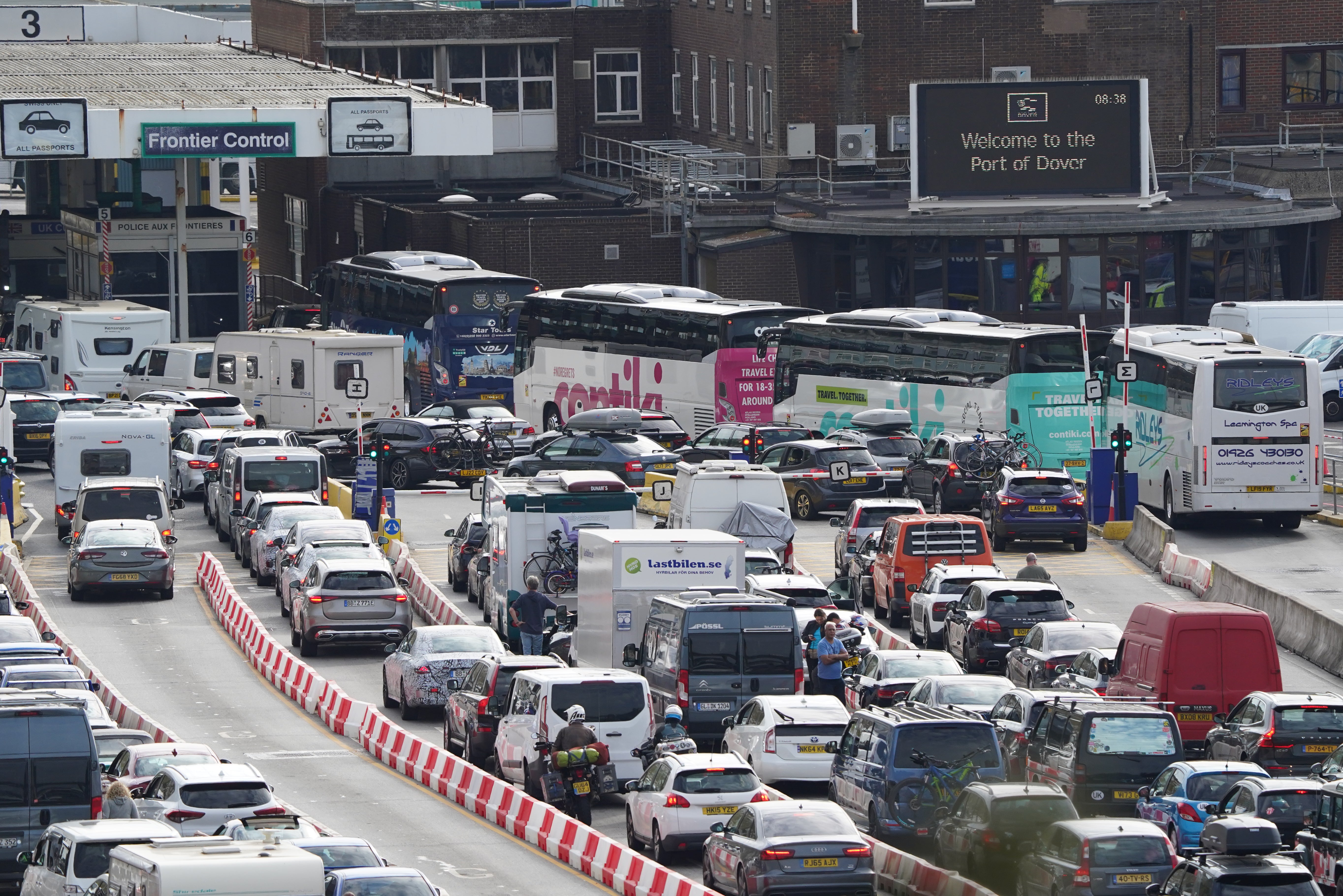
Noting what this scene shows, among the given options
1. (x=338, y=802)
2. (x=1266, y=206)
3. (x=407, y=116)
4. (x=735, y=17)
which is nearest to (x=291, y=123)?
(x=407, y=116)

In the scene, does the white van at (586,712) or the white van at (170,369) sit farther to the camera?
the white van at (170,369)

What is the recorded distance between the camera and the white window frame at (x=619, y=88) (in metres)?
85.4

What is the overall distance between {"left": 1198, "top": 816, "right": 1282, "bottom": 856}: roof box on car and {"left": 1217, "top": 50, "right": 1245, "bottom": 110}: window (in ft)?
197

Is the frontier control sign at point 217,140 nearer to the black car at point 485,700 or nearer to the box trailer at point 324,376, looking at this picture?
the box trailer at point 324,376

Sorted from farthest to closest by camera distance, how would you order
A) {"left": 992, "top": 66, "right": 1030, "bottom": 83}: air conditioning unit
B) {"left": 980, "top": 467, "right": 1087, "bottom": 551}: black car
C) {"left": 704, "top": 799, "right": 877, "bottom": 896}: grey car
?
{"left": 992, "top": 66, "right": 1030, "bottom": 83}: air conditioning unit → {"left": 980, "top": 467, "right": 1087, "bottom": 551}: black car → {"left": 704, "top": 799, "right": 877, "bottom": 896}: grey car

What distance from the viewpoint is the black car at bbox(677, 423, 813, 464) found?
1917 inches

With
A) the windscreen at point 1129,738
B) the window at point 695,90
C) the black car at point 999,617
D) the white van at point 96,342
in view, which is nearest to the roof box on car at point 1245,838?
the windscreen at point 1129,738

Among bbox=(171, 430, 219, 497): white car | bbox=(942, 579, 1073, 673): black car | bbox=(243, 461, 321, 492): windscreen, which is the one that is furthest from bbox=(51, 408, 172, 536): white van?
bbox=(942, 579, 1073, 673): black car

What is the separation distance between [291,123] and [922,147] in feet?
61.6

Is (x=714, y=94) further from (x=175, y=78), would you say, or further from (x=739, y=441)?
(x=739, y=441)

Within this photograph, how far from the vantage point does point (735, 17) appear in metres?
76.8

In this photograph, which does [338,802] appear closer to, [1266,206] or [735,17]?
[1266,206]

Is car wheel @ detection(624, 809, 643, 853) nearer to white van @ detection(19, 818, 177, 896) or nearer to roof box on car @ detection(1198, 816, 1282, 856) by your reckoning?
white van @ detection(19, 818, 177, 896)

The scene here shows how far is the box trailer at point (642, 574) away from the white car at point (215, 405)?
85.3 ft
